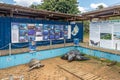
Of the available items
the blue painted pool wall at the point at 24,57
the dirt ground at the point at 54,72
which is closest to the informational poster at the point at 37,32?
the blue painted pool wall at the point at 24,57

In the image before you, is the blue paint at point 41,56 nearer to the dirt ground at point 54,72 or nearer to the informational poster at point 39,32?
the dirt ground at point 54,72

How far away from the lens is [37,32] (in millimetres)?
11953

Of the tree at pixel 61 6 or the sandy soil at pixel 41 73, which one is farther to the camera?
the tree at pixel 61 6

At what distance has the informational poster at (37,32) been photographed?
10.7m

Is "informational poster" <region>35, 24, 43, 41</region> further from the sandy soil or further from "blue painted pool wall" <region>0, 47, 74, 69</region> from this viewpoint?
the sandy soil

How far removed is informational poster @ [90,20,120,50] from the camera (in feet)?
35.3

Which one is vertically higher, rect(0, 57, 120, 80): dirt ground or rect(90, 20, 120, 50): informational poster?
rect(90, 20, 120, 50): informational poster

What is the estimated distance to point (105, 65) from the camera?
9.25 metres

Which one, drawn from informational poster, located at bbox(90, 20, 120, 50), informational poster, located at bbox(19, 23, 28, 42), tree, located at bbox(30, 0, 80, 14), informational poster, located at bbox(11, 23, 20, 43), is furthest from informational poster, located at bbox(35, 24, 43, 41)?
tree, located at bbox(30, 0, 80, 14)

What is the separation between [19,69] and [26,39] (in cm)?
353

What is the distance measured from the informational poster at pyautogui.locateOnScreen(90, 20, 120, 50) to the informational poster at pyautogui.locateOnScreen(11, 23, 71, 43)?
3217 mm

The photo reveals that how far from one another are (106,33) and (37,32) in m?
6.53

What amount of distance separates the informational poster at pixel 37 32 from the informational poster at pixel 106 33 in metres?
3.22

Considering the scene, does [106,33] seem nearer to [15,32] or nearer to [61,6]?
[15,32]
